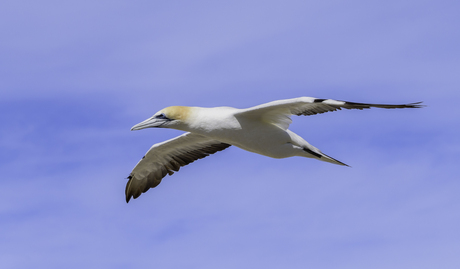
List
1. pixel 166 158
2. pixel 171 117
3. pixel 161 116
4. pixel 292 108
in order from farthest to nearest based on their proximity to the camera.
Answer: pixel 166 158
pixel 161 116
pixel 171 117
pixel 292 108

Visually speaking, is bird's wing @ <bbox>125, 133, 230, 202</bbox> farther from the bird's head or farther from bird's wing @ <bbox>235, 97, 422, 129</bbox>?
bird's wing @ <bbox>235, 97, 422, 129</bbox>

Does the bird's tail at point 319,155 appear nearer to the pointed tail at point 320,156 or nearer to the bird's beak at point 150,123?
the pointed tail at point 320,156

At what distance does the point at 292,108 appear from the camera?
1052cm

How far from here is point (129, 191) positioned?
13914 millimetres

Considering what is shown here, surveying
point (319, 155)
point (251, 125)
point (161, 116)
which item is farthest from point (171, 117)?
point (319, 155)

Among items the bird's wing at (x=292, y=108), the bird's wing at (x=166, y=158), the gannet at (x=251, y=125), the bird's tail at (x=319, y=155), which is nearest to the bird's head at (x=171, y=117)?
the gannet at (x=251, y=125)

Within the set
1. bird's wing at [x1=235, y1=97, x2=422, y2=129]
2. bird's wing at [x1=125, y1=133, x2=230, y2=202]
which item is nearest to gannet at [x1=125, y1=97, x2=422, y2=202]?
bird's wing at [x1=235, y1=97, x2=422, y2=129]

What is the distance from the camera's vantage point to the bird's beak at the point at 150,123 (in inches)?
434

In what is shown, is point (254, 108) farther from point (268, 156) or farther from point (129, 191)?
point (129, 191)

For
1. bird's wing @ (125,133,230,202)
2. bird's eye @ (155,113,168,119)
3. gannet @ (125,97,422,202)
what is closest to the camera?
gannet @ (125,97,422,202)

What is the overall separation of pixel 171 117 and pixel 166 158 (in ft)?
9.82

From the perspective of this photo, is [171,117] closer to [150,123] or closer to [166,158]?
[150,123]

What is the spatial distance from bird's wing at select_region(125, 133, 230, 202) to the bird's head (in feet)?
6.05

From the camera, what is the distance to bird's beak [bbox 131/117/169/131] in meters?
11.0
